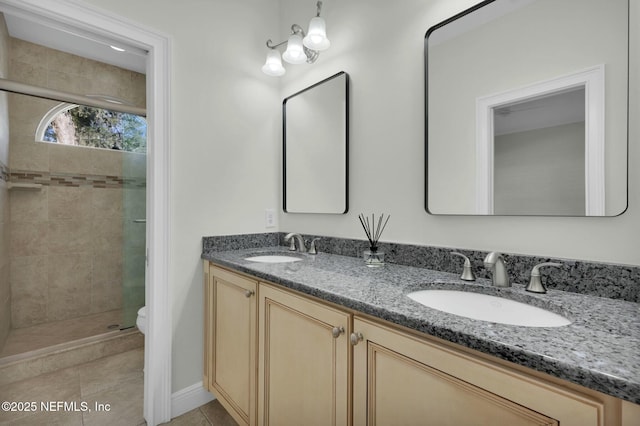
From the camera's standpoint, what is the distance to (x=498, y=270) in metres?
0.98

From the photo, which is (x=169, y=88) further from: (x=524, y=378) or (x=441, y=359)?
(x=524, y=378)

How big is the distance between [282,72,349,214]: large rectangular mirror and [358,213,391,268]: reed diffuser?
0.17 meters

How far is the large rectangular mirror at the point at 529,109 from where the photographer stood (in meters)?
0.88

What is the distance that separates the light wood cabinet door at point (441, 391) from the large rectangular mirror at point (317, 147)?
965mm

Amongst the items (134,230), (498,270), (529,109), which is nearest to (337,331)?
(498,270)

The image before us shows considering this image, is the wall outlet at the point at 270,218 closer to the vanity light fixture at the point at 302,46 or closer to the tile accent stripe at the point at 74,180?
the vanity light fixture at the point at 302,46

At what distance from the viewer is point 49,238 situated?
264 cm

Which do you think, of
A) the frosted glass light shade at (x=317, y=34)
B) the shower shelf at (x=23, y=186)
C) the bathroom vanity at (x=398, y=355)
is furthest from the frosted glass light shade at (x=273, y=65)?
the shower shelf at (x=23, y=186)

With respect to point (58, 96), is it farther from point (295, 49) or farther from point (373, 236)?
point (373, 236)

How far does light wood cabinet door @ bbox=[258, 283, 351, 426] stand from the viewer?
35.2 inches

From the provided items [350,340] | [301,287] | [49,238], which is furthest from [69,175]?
[350,340]

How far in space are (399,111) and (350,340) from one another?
106 centimetres

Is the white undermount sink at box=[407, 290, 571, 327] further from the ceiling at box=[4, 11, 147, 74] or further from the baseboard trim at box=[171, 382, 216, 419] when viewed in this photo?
the ceiling at box=[4, 11, 147, 74]

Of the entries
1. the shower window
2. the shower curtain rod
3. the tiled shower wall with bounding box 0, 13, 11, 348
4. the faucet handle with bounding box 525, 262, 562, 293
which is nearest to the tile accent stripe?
the tiled shower wall with bounding box 0, 13, 11, 348
